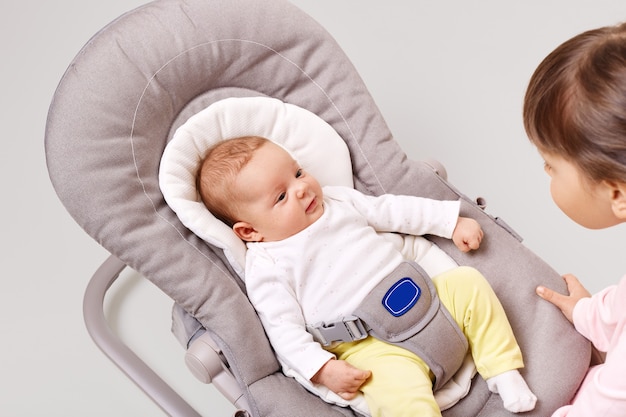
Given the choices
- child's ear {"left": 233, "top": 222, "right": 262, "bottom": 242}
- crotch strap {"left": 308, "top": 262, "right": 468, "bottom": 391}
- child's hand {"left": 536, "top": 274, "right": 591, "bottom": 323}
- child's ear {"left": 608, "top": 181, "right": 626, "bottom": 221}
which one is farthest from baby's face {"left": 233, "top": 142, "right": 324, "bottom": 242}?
child's ear {"left": 608, "top": 181, "right": 626, "bottom": 221}

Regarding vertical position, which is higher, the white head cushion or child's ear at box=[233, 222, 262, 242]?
the white head cushion

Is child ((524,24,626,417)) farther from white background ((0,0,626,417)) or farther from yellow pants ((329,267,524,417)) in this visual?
white background ((0,0,626,417))

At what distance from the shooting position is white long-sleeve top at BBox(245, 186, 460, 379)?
1285 mm

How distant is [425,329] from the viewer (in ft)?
4.10

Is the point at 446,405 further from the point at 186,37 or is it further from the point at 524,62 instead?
the point at 524,62

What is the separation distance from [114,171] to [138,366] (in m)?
0.59

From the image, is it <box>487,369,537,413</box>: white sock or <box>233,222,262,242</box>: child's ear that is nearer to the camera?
<box>487,369,537,413</box>: white sock

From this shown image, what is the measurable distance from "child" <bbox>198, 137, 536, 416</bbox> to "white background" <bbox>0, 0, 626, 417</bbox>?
56 centimetres

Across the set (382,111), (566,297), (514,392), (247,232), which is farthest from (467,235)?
(382,111)

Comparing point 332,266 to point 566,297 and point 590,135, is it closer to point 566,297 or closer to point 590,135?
point 566,297

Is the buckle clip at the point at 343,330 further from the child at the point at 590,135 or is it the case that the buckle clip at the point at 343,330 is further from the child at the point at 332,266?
the child at the point at 590,135

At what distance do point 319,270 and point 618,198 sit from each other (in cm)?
53

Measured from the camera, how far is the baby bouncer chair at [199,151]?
1.24 metres

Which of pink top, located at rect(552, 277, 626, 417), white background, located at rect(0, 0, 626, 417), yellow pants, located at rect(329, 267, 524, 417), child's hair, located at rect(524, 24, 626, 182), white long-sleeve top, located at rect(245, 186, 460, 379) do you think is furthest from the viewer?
white background, located at rect(0, 0, 626, 417)
